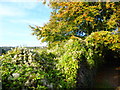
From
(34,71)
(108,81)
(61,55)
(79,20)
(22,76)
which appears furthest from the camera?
(79,20)

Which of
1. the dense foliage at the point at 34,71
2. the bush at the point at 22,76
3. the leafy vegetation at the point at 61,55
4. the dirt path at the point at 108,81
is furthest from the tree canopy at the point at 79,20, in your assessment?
the bush at the point at 22,76

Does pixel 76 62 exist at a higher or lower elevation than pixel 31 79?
higher

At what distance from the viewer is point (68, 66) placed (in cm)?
429

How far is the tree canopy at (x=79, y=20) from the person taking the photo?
11.8m

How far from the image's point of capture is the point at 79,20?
38.8ft

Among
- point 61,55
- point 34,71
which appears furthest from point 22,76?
point 61,55

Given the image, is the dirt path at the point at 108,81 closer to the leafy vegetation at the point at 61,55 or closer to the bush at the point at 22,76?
the leafy vegetation at the point at 61,55

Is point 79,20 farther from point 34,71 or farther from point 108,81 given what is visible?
point 34,71

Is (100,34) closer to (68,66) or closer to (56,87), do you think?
(68,66)

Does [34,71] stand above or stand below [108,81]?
above

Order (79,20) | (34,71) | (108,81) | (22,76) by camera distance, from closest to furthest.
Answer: (22,76), (34,71), (108,81), (79,20)

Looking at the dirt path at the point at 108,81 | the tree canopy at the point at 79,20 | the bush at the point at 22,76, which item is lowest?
the dirt path at the point at 108,81

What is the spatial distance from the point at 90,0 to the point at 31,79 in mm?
11625

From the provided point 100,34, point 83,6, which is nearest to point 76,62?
point 100,34
